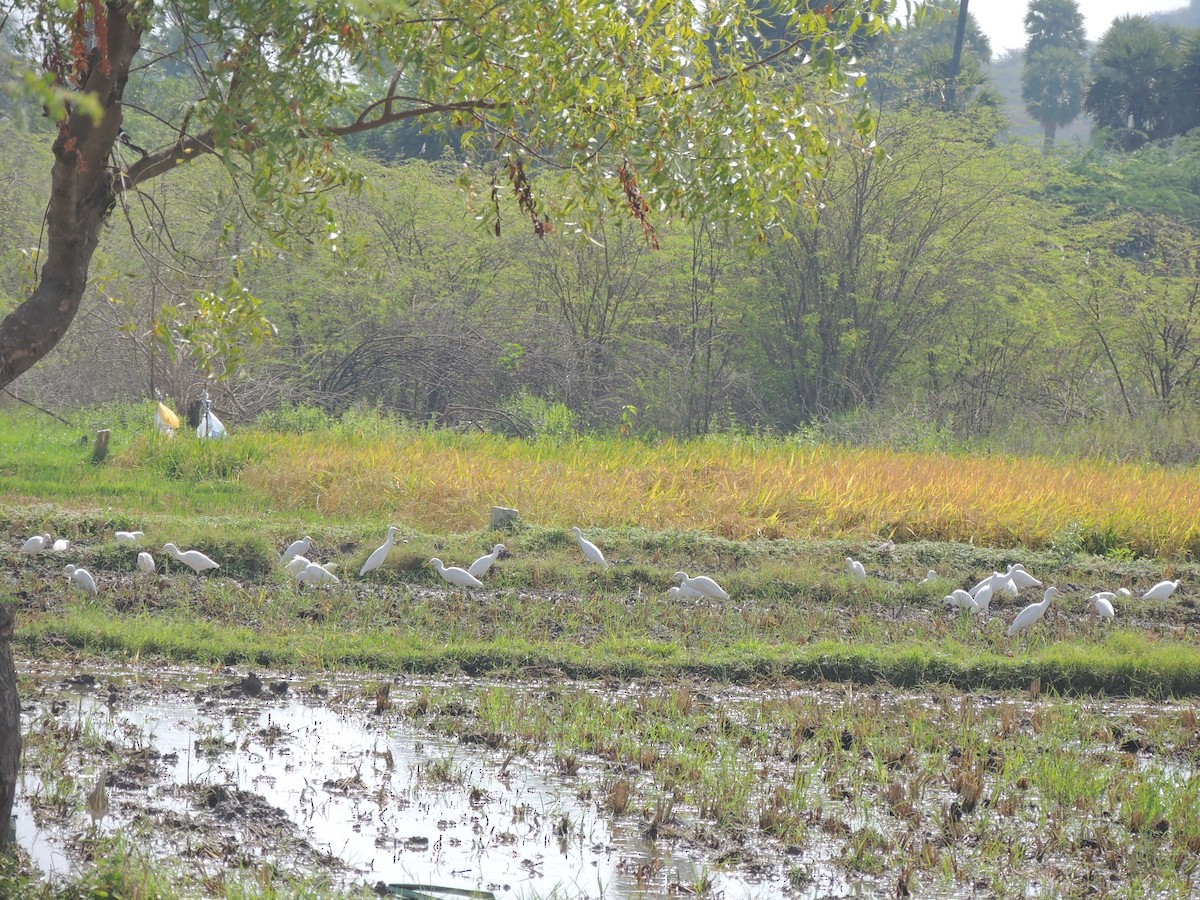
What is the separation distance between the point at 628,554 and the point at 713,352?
13.0 meters

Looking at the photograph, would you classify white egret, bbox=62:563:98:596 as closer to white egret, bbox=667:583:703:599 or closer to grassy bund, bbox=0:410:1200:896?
grassy bund, bbox=0:410:1200:896

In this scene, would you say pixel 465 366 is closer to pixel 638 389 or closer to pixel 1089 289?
pixel 638 389

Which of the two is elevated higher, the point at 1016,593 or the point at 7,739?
the point at 7,739

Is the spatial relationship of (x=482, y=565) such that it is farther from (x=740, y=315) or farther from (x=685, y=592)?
(x=740, y=315)

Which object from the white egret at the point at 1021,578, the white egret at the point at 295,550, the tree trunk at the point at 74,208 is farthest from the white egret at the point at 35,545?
the white egret at the point at 1021,578

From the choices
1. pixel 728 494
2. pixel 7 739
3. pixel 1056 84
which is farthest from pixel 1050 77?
pixel 7 739

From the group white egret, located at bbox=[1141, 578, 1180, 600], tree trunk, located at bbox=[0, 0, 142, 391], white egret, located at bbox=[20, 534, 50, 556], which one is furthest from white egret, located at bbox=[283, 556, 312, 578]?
white egret, located at bbox=[1141, 578, 1180, 600]

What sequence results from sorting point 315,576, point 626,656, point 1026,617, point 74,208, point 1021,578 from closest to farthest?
1. point 74,208
2. point 626,656
3. point 1026,617
4. point 315,576
5. point 1021,578

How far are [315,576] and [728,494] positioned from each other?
5072 millimetres

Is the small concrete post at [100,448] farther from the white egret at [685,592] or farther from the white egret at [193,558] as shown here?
the white egret at [685,592]

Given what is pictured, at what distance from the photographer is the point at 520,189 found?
20.6 ft

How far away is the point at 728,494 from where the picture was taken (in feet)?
44.9

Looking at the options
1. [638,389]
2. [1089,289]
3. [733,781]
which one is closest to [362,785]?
[733,781]

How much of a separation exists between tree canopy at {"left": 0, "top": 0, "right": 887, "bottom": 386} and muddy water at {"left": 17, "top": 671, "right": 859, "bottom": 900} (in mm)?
1869
